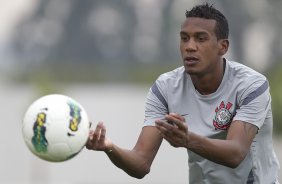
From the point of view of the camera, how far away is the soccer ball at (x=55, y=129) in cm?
855

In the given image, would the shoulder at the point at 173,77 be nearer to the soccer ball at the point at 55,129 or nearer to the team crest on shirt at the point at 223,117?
the team crest on shirt at the point at 223,117

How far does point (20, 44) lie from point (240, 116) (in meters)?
42.6

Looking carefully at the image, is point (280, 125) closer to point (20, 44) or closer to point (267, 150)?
point (267, 150)

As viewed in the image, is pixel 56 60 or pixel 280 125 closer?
pixel 280 125

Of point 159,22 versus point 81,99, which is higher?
point 159,22

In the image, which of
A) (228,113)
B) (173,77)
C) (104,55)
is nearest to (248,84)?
(228,113)

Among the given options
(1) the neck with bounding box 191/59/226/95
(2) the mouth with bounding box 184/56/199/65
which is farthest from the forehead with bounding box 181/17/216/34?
(1) the neck with bounding box 191/59/226/95

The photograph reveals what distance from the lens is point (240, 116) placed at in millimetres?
9008

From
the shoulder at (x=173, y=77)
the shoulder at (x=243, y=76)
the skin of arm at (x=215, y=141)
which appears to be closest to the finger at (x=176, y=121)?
the skin of arm at (x=215, y=141)

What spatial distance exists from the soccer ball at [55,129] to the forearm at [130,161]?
54 cm

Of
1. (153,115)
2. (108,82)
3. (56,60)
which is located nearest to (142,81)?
(108,82)

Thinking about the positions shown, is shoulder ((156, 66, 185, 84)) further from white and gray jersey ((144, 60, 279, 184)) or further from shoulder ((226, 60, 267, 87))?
shoulder ((226, 60, 267, 87))

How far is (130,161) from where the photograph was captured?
30.6ft

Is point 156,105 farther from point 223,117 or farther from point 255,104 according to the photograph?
point 255,104
